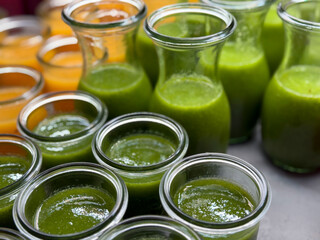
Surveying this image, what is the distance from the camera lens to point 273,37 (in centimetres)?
123

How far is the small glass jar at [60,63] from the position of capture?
122 cm

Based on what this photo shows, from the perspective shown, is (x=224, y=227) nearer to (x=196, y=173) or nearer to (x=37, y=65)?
(x=196, y=173)

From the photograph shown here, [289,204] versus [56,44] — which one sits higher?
[56,44]

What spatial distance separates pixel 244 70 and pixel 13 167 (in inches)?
23.3

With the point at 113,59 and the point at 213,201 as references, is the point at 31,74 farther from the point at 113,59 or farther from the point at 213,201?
the point at 213,201

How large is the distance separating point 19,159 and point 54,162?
0.07 metres

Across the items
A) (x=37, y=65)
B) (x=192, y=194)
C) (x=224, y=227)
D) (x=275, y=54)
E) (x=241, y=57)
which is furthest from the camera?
(x=37, y=65)

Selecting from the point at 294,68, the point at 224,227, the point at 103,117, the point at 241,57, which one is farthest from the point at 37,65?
the point at 224,227

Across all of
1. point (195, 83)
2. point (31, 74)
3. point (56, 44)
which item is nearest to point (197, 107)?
point (195, 83)

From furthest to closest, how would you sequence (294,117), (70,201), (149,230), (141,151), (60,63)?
(60,63) → (294,117) → (141,151) → (70,201) → (149,230)

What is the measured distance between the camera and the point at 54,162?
91 cm

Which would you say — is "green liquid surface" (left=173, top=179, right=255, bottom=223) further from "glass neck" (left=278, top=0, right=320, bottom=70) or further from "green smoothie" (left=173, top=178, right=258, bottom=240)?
"glass neck" (left=278, top=0, right=320, bottom=70)

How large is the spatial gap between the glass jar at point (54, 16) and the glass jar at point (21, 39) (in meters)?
0.03

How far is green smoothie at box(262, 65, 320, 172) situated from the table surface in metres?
0.04
